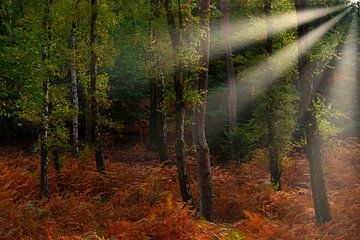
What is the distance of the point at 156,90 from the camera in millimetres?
21453

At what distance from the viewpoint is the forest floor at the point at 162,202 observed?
10.3 m

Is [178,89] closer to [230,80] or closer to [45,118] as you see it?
[45,118]

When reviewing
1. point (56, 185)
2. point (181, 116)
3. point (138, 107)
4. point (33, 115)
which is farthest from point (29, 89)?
point (138, 107)

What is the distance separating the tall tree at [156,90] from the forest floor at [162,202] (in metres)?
1.43

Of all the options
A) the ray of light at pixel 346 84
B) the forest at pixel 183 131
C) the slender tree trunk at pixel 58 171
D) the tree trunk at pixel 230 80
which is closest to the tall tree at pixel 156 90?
the forest at pixel 183 131

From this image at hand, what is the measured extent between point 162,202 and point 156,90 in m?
7.75

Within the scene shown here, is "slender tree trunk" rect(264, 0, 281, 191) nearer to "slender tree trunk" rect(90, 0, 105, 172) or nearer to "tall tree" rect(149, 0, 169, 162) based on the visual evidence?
"tall tree" rect(149, 0, 169, 162)

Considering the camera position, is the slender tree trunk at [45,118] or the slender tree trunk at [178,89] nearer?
the slender tree trunk at [178,89]

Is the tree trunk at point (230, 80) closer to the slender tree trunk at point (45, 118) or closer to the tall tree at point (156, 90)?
the tall tree at point (156, 90)

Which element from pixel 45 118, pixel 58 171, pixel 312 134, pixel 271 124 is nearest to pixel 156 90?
pixel 58 171

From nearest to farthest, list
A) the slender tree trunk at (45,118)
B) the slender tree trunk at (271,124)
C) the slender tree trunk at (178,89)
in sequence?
the slender tree trunk at (178,89)
the slender tree trunk at (45,118)
the slender tree trunk at (271,124)

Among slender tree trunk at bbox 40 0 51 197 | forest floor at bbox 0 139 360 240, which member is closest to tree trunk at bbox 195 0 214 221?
forest floor at bbox 0 139 360 240

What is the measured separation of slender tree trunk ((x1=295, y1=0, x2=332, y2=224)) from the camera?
11.5 meters

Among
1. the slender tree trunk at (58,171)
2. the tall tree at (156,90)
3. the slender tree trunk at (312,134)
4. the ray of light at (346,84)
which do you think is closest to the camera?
the slender tree trunk at (312,134)
